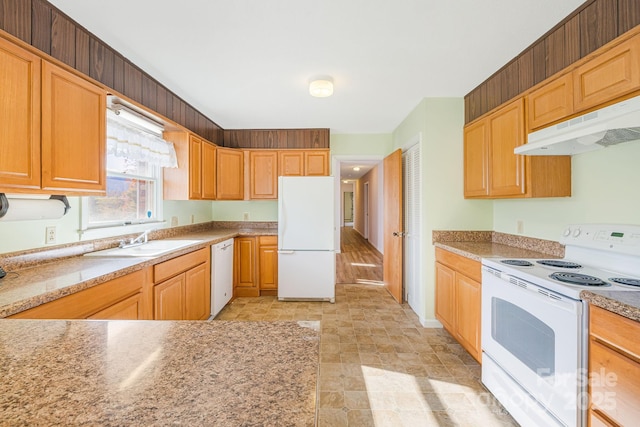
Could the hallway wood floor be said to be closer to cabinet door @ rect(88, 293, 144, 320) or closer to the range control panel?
the range control panel

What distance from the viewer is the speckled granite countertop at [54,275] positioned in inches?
45.2

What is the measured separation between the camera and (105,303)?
1512 mm

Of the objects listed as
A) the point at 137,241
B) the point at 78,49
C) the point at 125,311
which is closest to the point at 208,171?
the point at 137,241

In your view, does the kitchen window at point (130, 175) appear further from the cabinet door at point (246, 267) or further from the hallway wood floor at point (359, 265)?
the hallway wood floor at point (359, 265)

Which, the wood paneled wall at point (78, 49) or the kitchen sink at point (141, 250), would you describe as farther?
the kitchen sink at point (141, 250)

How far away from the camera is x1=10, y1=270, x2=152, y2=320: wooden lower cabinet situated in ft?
4.00

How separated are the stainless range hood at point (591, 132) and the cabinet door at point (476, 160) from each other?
54 cm

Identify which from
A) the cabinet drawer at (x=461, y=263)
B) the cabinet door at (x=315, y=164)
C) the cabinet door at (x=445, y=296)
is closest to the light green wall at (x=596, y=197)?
the cabinet drawer at (x=461, y=263)

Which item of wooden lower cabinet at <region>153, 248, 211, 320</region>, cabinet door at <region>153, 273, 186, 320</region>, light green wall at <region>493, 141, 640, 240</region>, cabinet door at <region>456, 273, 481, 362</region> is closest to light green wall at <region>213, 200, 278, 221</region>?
wooden lower cabinet at <region>153, 248, 211, 320</region>

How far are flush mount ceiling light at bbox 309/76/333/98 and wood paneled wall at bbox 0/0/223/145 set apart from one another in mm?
1427

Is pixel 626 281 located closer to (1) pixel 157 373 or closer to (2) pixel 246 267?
(1) pixel 157 373

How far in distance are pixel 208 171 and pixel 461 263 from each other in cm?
298

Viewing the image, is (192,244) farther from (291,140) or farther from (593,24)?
(593,24)

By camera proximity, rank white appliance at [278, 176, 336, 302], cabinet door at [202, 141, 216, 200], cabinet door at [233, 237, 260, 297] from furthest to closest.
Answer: cabinet door at [233, 237, 260, 297], white appliance at [278, 176, 336, 302], cabinet door at [202, 141, 216, 200]
